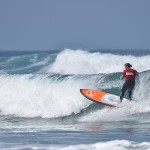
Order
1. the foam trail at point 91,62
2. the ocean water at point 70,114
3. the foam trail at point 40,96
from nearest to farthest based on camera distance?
1. the ocean water at point 70,114
2. the foam trail at point 40,96
3. the foam trail at point 91,62

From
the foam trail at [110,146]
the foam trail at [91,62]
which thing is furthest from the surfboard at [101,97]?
the foam trail at [91,62]

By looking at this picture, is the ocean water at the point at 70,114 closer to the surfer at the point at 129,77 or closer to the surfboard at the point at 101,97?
the surfboard at the point at 101,97

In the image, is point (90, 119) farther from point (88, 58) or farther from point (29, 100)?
→ point (88, 58)

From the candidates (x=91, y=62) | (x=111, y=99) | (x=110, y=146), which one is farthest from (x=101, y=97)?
(x=91, y=62)

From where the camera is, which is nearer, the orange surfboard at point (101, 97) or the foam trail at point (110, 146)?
the foam trail at point (110, 146)

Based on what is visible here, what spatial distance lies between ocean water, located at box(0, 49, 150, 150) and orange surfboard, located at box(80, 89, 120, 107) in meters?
0.21

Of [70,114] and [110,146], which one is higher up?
[70,114]

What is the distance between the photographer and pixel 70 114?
22516 mm

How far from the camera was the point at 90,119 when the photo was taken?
69.2 ft

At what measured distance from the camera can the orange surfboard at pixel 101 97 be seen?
21312 millimetres

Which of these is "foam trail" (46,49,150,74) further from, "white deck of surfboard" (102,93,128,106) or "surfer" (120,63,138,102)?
"surfer" (120,63,138,102)

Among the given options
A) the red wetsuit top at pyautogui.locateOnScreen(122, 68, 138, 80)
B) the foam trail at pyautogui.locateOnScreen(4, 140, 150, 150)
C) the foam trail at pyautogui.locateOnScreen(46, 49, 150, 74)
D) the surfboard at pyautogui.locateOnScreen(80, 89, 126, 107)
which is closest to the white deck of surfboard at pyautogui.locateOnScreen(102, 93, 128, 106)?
the surfboard at pyautogui.locateOnScreen(80, 89, 126, 107)

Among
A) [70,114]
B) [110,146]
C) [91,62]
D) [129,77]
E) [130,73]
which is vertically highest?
[91,62]

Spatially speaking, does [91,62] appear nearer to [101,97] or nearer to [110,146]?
[101,97]
